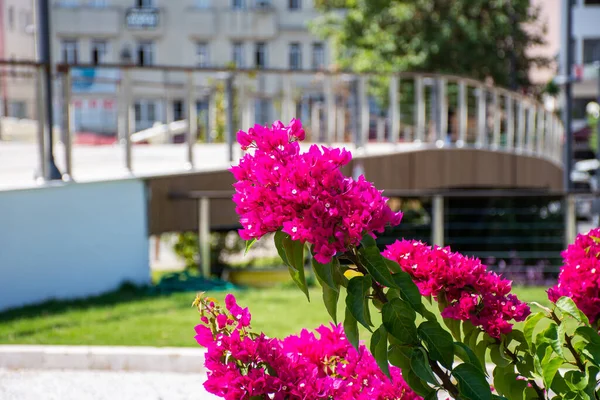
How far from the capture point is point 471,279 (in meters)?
3.38

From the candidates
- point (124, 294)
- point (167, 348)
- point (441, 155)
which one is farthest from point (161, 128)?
point (167, 348)

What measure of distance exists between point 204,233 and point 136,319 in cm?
430

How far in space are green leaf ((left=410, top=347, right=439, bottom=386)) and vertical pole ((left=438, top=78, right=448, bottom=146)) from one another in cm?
1488

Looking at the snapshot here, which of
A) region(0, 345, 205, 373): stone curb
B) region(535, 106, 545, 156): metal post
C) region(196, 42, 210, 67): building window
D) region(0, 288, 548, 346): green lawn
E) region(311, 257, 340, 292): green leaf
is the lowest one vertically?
region(0, 288, 548, 346): green lawn

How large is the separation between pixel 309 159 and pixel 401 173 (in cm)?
1448

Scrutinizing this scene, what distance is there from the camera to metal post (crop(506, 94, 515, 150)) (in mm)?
21375

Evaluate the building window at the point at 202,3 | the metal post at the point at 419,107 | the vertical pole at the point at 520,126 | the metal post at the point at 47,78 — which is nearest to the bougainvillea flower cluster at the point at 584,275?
the metal post at the point at 47,78

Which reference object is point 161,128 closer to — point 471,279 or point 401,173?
point 401,173

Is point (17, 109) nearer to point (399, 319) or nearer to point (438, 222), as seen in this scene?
point (438, 222)

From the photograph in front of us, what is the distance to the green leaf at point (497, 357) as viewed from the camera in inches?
136

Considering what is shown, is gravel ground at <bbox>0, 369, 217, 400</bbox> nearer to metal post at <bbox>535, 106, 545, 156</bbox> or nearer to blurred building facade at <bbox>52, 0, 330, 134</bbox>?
metal post at <bbox>535, 106, 545, 156</bbox>

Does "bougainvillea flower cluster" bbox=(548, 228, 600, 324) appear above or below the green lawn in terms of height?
above

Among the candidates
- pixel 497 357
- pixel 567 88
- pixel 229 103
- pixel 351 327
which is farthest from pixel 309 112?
Result: pixel 351 327

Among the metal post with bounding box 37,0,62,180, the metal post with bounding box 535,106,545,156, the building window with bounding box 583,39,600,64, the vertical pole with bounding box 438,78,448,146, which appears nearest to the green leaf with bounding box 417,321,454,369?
the metal post with bounding box 37,0,62,180
